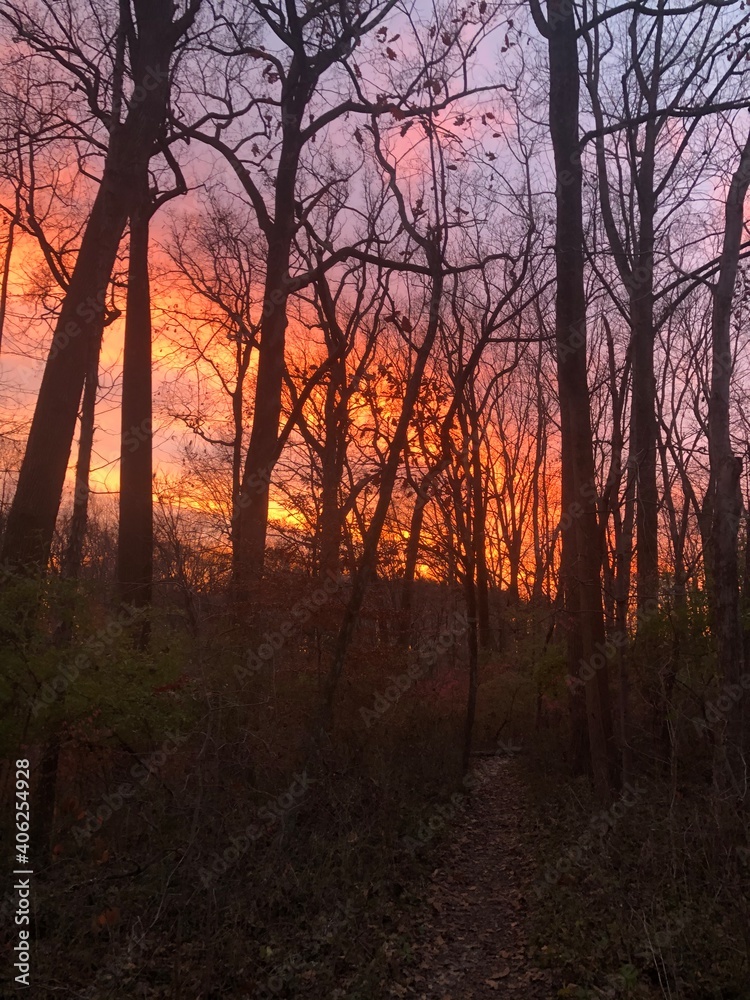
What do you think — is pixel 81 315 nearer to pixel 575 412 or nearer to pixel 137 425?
pixel 137 425

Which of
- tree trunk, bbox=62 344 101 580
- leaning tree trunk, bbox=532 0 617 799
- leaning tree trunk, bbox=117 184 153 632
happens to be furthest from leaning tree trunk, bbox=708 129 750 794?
tree trunk, bbox=62 344 101 580

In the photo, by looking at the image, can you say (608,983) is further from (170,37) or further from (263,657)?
(170,37)

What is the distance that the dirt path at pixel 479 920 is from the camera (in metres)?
6.08

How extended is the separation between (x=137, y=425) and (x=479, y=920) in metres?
11.3

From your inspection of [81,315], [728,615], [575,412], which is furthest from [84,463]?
[728,615]

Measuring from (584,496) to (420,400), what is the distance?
27.7 ft

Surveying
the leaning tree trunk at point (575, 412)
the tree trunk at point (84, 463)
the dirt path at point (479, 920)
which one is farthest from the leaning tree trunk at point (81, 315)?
the tree trunk at point (84, 463)

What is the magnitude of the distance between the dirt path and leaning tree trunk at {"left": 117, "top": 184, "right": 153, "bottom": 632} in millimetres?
7503

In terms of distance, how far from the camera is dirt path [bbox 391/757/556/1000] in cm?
608

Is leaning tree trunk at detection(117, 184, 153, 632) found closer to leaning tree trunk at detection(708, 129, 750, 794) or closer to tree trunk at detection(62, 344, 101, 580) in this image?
tree trunk at detection(62, 344, 101, 580)

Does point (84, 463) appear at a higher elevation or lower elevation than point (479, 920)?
higher

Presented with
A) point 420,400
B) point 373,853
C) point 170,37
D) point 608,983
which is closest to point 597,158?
point 420,400

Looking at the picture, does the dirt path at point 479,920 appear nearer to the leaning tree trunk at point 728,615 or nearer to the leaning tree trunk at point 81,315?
the leaning tree trunk at point 728,615

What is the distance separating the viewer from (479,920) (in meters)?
7.41
